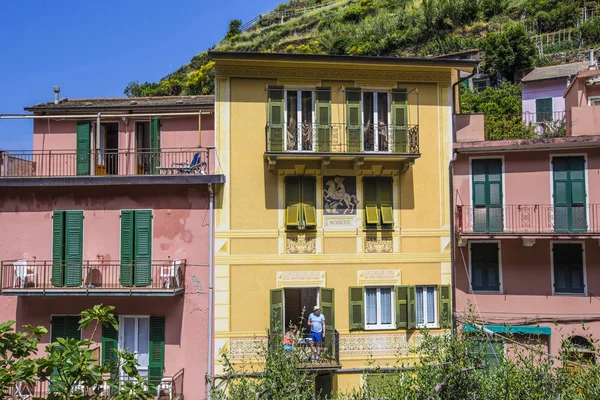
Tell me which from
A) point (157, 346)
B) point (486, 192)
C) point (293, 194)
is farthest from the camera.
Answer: point (486, 192)

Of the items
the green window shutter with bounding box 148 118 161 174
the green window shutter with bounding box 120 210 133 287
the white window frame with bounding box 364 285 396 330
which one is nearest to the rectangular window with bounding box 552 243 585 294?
the white window frame with bounding box 364 285 396 330

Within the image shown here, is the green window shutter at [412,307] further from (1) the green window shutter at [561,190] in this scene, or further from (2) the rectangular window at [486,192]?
(1) the green window shutter at [561,190]

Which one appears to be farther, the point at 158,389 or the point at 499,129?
the point at 499,129

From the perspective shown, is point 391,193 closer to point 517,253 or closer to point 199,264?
point 517,253

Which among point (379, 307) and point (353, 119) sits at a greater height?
point (353, 119)

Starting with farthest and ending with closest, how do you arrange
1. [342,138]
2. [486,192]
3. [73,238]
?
[486,192] → [342,138] → [73,238]

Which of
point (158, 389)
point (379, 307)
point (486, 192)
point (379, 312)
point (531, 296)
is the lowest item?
point (158, 389)

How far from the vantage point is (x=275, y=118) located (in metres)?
15.8

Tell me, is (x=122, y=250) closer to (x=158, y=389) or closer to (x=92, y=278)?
(x=92, y=278)

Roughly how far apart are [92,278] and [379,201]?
29.7ft

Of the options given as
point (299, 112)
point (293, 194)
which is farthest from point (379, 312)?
point (299, 112)

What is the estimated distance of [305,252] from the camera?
16.0 m

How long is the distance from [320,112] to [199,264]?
5.96 metres

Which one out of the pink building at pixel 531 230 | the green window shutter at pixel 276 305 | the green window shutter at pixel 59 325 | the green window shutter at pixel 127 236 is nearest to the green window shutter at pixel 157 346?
the green window shutter at pixel 127 236
